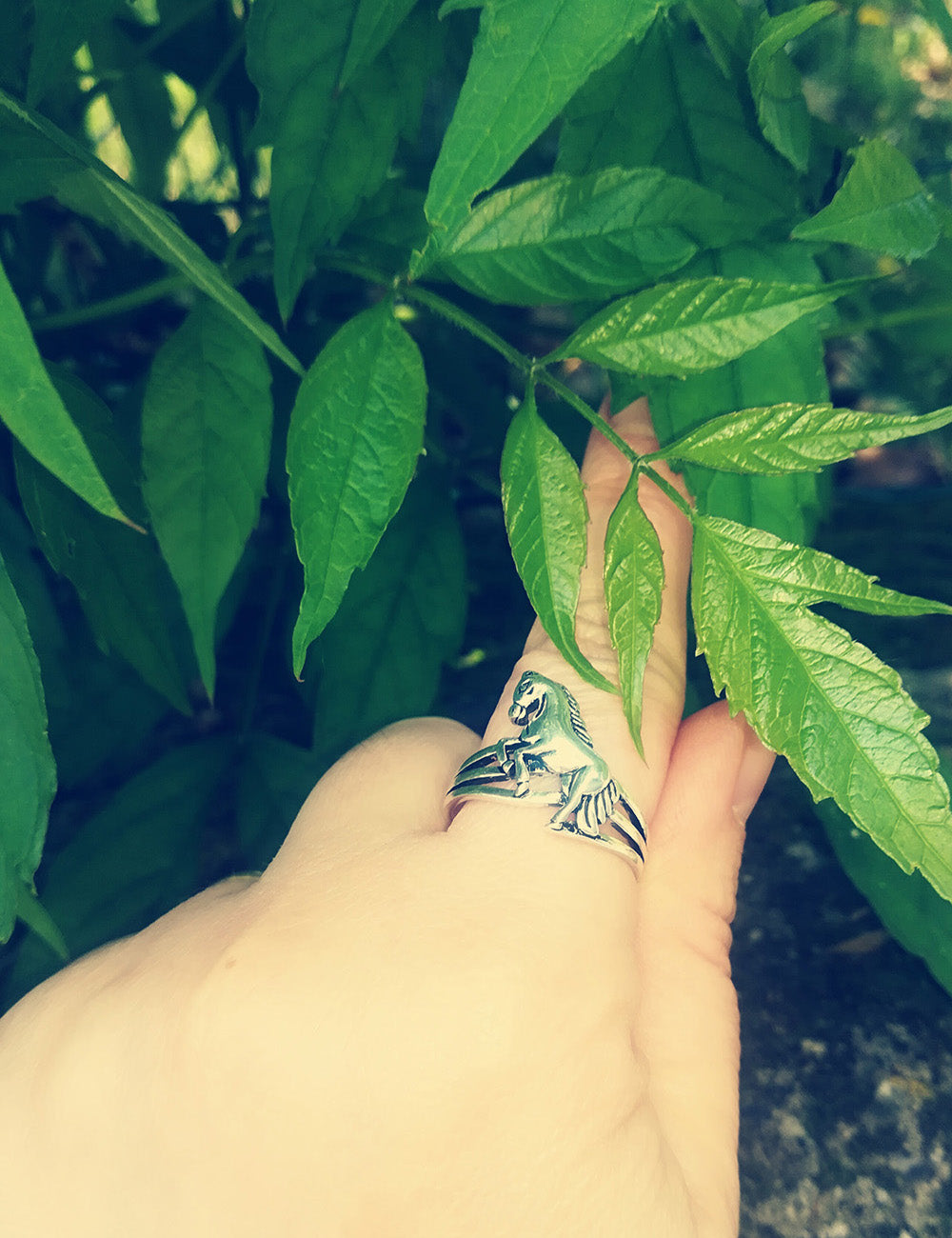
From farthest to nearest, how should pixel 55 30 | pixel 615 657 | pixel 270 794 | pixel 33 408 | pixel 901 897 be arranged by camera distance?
pixel 270 794, pixel 901 897, pixel 615 657, pixel 55 30, pixel 33 408

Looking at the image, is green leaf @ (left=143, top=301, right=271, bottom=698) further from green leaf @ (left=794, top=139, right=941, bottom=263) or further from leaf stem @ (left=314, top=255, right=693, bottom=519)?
green leaf @ (left=794, top=139, right=941, bottom=263)

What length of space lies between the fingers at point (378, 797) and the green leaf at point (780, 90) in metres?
0.38

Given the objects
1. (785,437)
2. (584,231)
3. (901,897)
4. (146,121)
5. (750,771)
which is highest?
(146,121)

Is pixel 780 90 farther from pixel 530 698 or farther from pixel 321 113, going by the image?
pixel 530 698

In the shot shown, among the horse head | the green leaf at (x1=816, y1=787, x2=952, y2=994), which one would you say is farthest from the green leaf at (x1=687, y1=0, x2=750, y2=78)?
the green leaf at (x1=816, y1=787, x2=952, y2=994)

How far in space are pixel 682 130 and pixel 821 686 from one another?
0.31 meters

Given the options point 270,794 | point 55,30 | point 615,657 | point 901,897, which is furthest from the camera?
point 270,794

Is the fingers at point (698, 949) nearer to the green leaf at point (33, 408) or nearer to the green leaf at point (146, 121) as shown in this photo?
the green leaf at point (33, 408)

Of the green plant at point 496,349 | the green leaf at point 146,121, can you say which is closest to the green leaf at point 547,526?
the green plant at point 496,349

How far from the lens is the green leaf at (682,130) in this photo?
507 millimetres

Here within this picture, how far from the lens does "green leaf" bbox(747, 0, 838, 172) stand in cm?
42

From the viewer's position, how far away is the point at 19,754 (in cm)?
43

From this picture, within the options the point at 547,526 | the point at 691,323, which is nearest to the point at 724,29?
the point at 691,323

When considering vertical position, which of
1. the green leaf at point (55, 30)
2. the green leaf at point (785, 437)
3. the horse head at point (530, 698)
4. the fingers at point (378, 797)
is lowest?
the fingers at point (378, 797)
